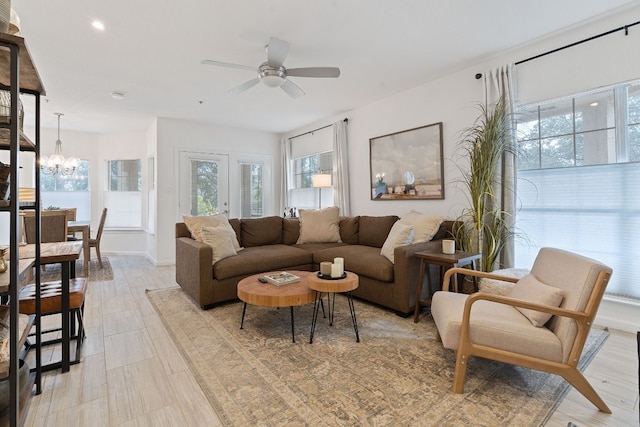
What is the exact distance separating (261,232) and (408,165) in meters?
2.26

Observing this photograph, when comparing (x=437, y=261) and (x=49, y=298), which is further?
(x=437, y=261)

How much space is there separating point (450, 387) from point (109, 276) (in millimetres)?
4873

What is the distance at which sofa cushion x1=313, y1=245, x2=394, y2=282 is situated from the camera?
3.08 m

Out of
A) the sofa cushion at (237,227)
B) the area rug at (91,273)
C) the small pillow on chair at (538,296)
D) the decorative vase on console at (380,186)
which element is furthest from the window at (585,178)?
the area rug at (91,273)

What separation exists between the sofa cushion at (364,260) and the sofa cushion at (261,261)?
0.23 metres

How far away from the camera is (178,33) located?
2.80 meters

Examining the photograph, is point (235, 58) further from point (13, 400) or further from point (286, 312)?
point (13, 400)

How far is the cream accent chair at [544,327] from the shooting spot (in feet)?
5.38

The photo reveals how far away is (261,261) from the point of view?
3572mm

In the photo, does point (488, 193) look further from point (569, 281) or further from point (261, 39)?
point (261, 39)

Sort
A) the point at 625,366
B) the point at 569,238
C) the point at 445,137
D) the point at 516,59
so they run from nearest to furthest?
the point at 625,366 < the point at 569,238 < the point at 516,59 < the point at 445,137

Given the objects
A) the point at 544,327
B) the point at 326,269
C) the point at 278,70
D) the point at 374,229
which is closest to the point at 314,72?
the point at 278,70

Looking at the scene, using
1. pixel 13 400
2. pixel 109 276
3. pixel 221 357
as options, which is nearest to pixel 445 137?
pixel 221 357

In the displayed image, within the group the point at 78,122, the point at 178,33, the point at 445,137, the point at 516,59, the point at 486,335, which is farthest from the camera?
the point at 78,122
